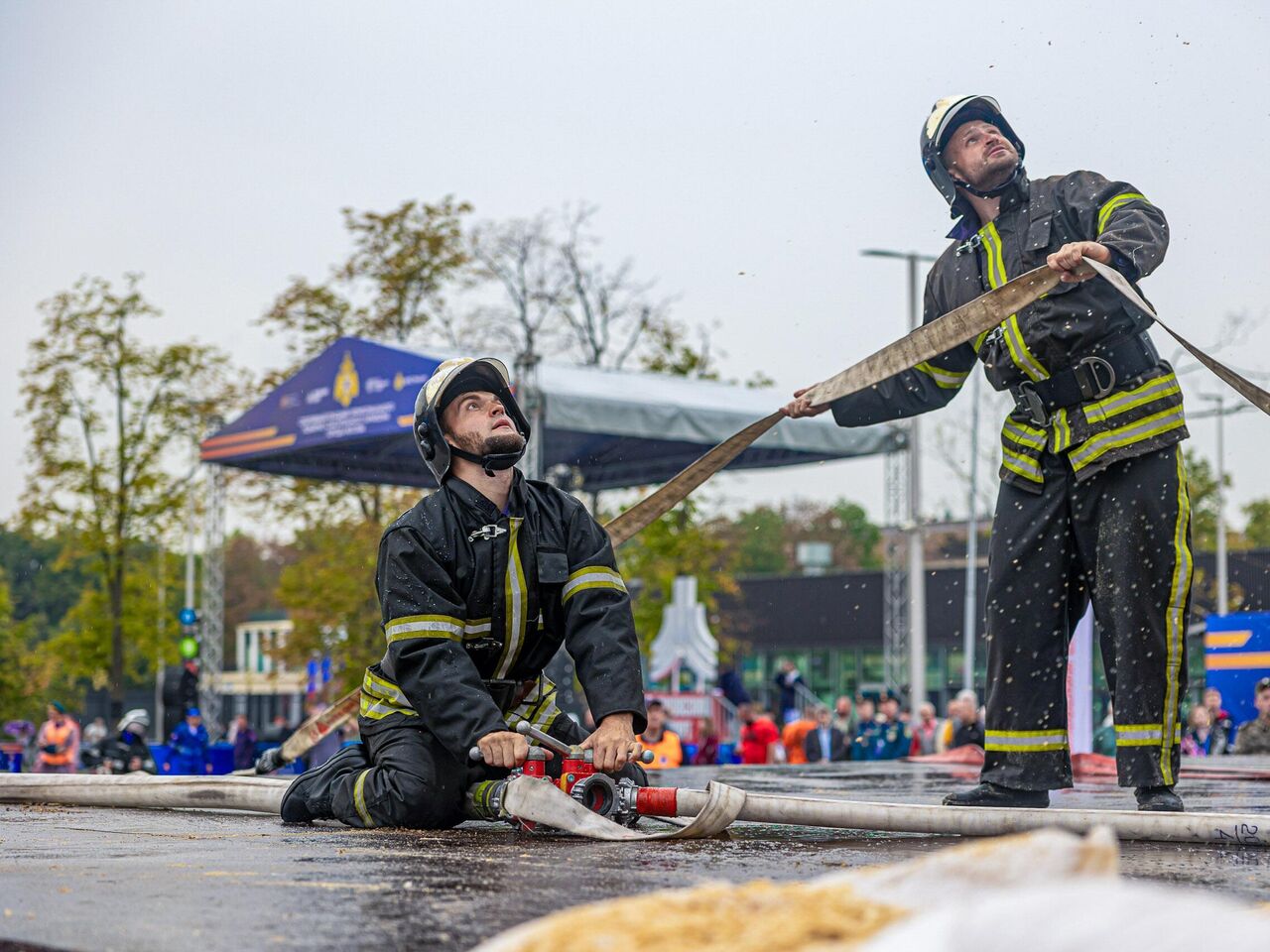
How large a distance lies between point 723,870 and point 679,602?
1881 centimetres

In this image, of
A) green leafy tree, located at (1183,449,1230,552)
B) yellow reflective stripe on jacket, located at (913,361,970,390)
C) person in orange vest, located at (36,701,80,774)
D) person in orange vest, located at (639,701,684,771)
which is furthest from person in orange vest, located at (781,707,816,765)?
green leafy tree, located at (1183,449,1230,552)

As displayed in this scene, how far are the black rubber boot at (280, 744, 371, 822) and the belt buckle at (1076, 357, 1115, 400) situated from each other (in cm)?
234

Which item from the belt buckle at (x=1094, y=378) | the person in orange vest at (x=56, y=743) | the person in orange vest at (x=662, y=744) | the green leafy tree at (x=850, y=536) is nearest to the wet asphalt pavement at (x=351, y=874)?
the belt buckle at (x=1094, y=378)

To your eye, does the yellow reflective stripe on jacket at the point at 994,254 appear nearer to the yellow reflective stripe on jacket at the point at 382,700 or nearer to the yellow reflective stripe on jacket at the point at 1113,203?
the yellow reflective stripe on jacket at the point at 1113,203

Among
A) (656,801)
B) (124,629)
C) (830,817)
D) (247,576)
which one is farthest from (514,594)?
(247,576)

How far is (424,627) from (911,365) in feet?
5.55

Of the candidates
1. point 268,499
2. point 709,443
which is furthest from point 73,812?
point 268,499

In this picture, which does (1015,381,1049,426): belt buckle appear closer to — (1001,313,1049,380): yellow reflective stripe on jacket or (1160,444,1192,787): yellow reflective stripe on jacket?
(1001,313,1049,380): yellow reflective stripe on jacket

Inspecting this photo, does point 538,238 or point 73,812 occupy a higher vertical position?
point 538,238

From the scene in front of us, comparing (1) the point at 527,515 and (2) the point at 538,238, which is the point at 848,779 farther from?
(2) the point at 538,238

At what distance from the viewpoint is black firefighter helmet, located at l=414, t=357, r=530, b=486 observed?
491 cm

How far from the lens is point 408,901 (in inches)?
99.9

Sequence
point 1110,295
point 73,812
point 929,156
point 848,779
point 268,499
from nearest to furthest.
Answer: point 1110,295 < point 929,156 < point 73,812 < point 848,779 < point 268,499

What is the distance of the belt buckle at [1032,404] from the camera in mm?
4711
